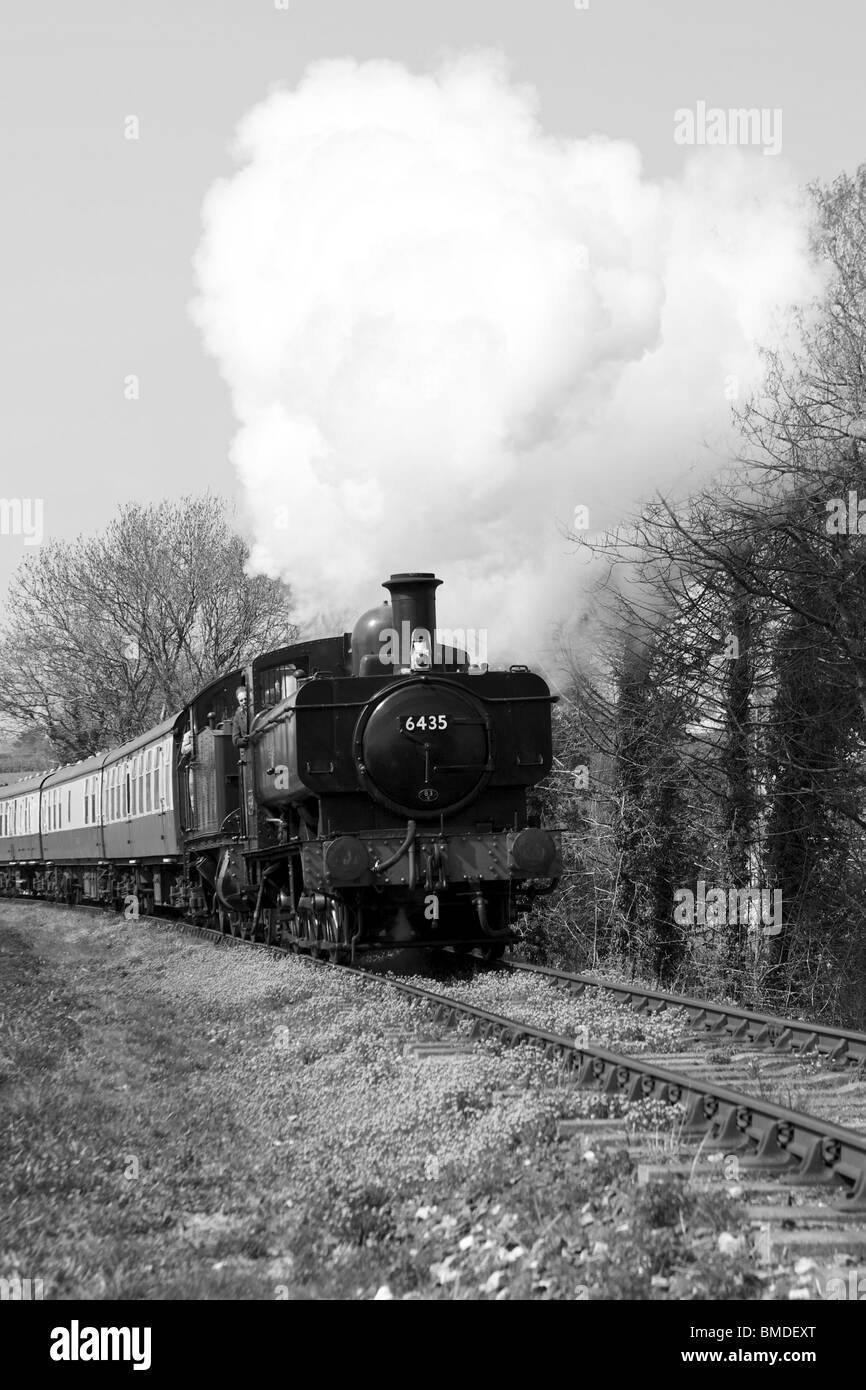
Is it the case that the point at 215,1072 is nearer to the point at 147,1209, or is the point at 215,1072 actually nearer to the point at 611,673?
the point at 147,1209

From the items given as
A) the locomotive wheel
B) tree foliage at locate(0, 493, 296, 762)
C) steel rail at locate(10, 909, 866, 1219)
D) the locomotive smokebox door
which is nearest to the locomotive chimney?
the locomotive smokebox door

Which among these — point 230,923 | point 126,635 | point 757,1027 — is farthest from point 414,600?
point 126,635

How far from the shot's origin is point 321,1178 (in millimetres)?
6160

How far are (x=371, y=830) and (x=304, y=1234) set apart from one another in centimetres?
746

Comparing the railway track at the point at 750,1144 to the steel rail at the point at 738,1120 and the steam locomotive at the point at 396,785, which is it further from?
the steam locomotive at the point at 396,785

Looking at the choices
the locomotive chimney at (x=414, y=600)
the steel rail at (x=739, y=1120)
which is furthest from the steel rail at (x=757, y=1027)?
the locomotive chimney at (x=414, y=600)

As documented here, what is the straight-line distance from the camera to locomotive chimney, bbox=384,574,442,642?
12898 millimetres

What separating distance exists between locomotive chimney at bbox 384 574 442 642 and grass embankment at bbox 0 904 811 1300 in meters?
3.95

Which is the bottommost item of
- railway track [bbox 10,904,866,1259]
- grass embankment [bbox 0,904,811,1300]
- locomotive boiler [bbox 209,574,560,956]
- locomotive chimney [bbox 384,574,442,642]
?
grass embankment [bbox 0,904,811,1300]

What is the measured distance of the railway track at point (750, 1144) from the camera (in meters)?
5.14

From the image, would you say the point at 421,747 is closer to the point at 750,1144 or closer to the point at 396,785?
the point at 396,785

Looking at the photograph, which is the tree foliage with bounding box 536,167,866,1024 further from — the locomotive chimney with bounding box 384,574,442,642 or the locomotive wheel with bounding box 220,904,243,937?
the locomotive wheel with bounding box 220,904,243,937

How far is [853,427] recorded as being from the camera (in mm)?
14445

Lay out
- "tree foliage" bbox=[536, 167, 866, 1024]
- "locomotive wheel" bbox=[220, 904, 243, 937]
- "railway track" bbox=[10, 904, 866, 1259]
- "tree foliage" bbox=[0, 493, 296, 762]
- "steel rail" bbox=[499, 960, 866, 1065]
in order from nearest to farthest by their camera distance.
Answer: "railway track" bbox=[10, 904, 866, 1259] → "steel rail" bbox=[499, 960, 866, 1065] → "tree foliage" bbox=[536, 167, 866, 1024] → "locomotive wheel" bbox=[220, 904, 243, 937] → "tree foliage" bbox=[0, 493, 296, 762]
